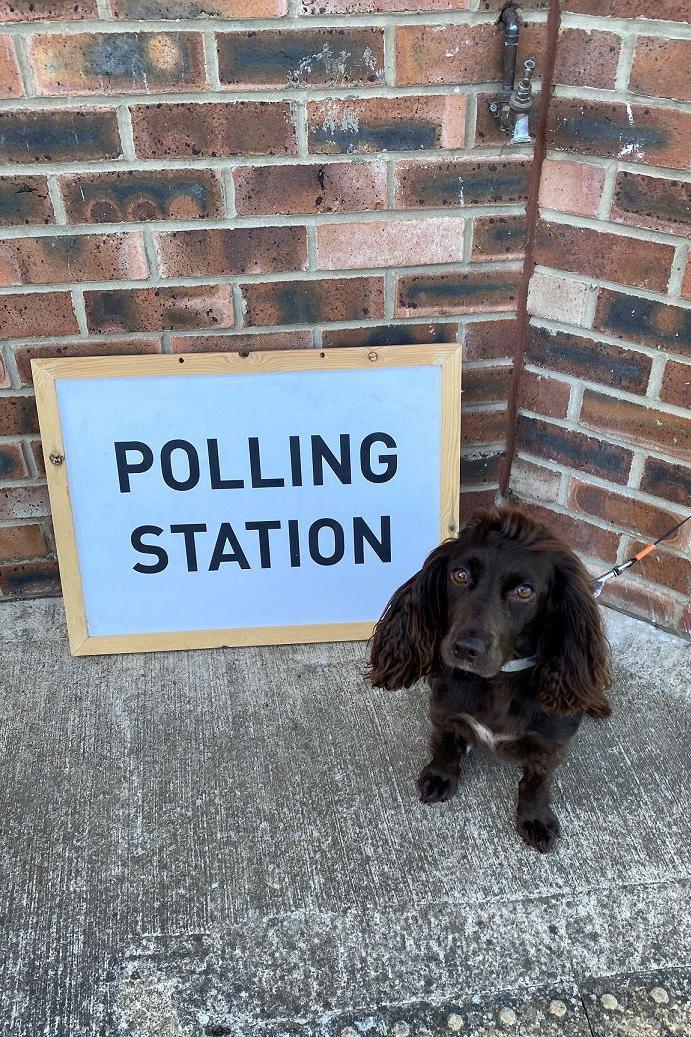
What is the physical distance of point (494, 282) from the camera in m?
2.34

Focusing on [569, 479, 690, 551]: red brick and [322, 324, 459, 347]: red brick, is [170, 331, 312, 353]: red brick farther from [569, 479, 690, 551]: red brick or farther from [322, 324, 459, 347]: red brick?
[569, 479, 690, 551]: red brick

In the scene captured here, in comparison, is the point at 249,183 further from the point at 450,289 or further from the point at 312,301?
the point at 450,289

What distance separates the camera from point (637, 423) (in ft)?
7.67

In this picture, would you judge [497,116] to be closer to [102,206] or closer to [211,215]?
[211,215]

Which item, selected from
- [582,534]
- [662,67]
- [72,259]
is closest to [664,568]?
[582,534]

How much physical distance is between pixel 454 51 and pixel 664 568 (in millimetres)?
1470

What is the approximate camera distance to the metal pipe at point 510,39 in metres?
1.98

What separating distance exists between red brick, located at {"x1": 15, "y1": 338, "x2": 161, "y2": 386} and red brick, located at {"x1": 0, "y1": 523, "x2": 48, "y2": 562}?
482 mm

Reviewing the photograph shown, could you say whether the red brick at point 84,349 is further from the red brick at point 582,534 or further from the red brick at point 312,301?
the red brick at point 582,534

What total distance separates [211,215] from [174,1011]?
1.78 meters

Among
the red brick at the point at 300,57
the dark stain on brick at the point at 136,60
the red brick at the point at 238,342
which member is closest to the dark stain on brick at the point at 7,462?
the red brick at the point at 238,342

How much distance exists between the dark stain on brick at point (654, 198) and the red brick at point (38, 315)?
1.42 m

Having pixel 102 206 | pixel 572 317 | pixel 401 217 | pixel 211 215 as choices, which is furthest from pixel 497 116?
pixel 102 206

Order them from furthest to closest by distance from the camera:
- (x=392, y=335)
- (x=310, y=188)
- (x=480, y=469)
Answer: (x=480, y=469), (x=392, y=335), (x=310, y=188)
